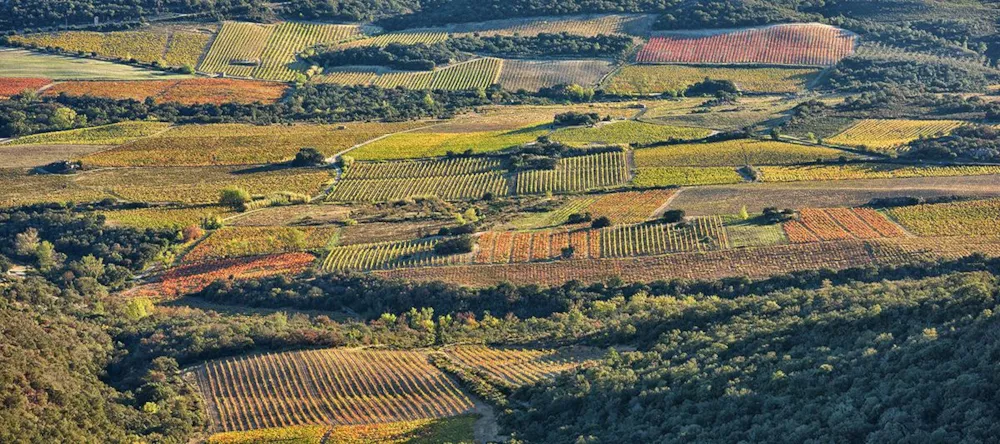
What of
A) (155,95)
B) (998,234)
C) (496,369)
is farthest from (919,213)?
(155,95)

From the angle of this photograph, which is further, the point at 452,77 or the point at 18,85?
the point at 452,77

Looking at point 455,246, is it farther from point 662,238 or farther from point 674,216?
point 674,216

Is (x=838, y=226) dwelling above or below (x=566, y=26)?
above

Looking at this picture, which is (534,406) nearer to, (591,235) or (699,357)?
(699,357)

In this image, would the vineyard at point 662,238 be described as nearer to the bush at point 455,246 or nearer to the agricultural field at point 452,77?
the bush at point 455,246

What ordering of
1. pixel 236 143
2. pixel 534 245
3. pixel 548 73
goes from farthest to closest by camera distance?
pixel 548 73
pixel 236 143
pixel 534 245

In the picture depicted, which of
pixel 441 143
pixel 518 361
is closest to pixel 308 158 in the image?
pixel 441 143
